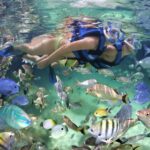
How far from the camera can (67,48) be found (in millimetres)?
7691

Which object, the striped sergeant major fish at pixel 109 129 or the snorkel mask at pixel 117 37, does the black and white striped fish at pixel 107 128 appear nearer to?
the striped sergeant major fish at pixel 109 129

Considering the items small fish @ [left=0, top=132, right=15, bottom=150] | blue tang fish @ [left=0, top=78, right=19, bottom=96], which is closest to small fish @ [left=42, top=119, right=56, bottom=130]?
blue tang fish @ [left=0, top=78, right=19, bottom=96]

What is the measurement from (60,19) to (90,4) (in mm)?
2704

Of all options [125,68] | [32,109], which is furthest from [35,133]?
[125,68]

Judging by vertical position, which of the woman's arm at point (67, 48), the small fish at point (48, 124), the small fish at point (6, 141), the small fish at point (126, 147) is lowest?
the small fish at point (48, 124)

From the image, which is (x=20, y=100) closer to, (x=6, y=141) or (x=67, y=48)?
(x=6, y=141)

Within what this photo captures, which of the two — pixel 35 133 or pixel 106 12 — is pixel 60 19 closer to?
pixel 106 12

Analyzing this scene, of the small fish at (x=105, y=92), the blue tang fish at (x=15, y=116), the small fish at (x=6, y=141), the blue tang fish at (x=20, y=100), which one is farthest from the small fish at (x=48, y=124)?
the small fish at (x=6, y=141)

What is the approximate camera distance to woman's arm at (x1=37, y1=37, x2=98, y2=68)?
7.35 metres

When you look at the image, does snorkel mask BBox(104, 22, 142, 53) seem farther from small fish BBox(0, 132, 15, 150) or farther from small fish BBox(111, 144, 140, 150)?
small fish BBox(0, 132, 15, 150)

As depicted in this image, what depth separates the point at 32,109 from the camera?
16.8 meters

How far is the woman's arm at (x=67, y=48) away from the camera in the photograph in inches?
289

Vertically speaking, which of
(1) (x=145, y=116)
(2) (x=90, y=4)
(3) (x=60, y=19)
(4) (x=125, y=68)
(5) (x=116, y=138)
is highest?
(2) (x=90, y=4)

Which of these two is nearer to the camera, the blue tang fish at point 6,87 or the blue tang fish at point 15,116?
the blue tang fish at point 15,116
